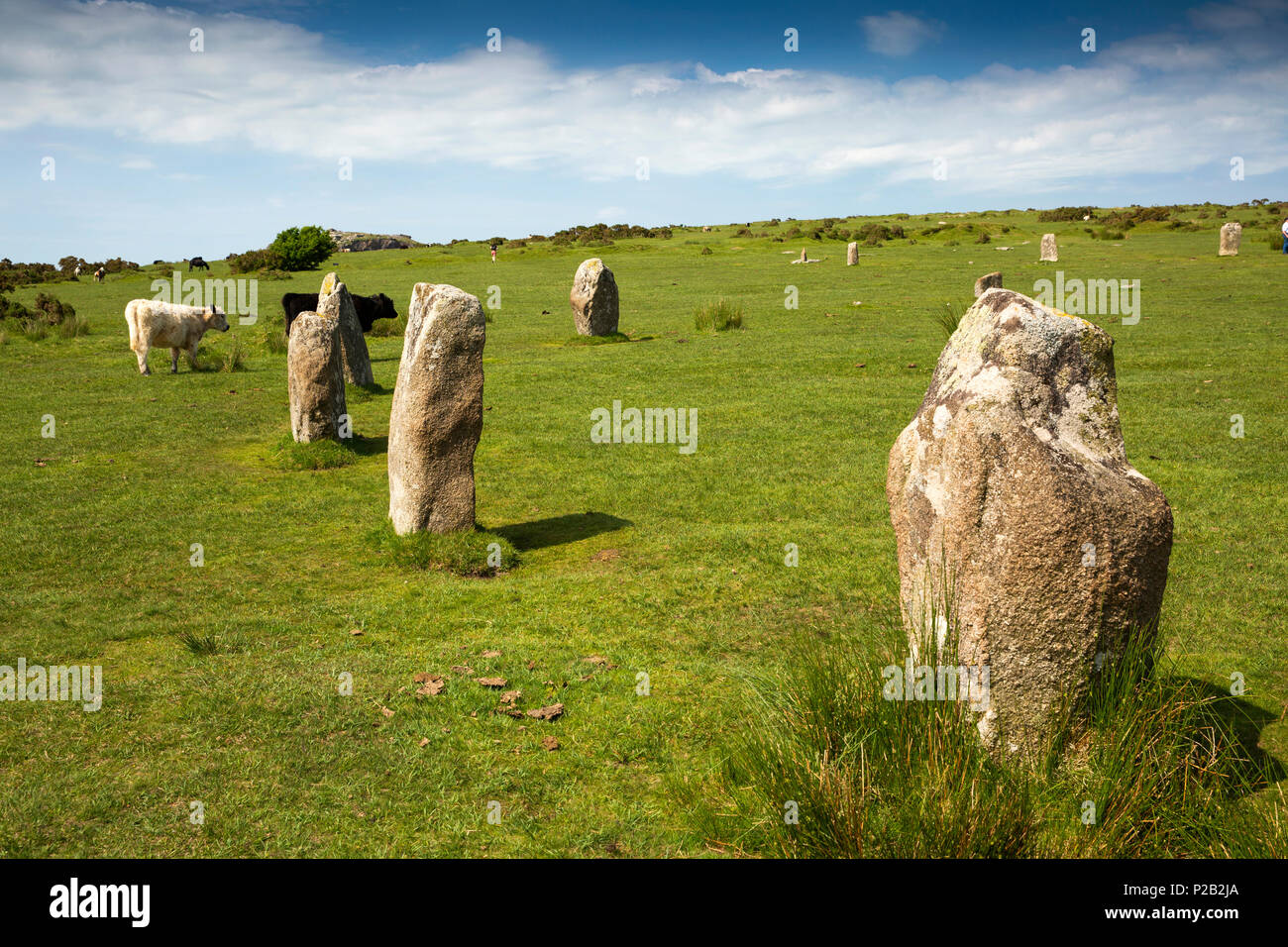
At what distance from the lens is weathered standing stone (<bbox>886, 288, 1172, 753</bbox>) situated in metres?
4.82

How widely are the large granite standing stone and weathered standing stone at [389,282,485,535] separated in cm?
840

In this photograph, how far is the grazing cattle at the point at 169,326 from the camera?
20.3m

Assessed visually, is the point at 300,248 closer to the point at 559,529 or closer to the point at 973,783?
the point at 559,529

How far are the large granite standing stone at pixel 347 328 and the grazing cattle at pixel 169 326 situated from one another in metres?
4.03

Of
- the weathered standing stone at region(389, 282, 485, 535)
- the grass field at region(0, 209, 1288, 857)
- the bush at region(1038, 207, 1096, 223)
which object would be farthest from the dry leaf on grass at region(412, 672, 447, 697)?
the bush at region(1038, 207, 1096, 223)

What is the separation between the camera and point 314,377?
13883mm

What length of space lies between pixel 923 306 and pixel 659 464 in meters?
18.2

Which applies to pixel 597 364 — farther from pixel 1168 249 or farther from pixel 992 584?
pixel 1168 249

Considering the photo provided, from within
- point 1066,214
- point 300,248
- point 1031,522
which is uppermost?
point 1066,214

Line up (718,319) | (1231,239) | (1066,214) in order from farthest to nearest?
(1066,214)
(1231,239)
(718,319)

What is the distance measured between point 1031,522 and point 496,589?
5.51 metres

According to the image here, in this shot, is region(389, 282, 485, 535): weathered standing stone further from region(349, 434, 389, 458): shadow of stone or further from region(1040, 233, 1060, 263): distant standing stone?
region(1040, 233, 1060, 263): distant standing stone

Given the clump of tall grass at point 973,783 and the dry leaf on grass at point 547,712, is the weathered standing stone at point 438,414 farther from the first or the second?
the clump of tall grass at point 973,783

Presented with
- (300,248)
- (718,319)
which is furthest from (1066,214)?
(718,319)
